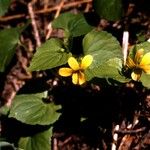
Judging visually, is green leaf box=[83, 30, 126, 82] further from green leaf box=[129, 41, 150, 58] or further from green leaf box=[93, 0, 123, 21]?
green leaf box=[93, 0, 123, 21]

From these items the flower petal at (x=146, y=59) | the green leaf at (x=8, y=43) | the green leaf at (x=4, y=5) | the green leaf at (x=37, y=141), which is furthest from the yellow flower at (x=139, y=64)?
the green leaf at (x=4, y=5)

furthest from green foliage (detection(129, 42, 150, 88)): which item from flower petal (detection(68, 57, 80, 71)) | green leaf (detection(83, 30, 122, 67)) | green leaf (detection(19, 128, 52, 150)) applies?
green leaf (detection(19, 128, 52, 150))

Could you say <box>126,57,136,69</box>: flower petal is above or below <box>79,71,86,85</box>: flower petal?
above

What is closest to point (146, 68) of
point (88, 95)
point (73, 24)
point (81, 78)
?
point (81, 78)

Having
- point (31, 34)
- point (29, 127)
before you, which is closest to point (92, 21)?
point (31, 34)

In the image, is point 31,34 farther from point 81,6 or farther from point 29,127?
point 29,127
